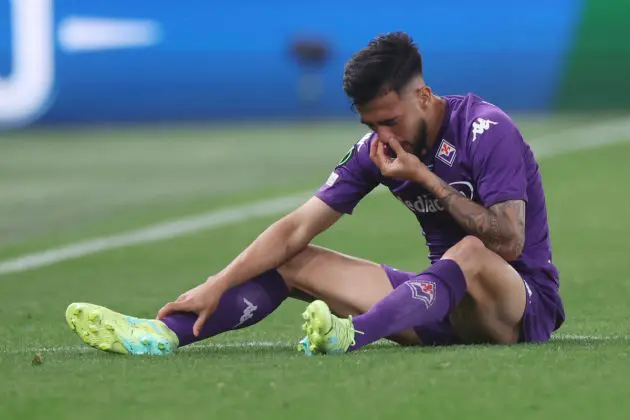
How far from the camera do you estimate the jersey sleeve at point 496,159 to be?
5617mm

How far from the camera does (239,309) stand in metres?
5.98

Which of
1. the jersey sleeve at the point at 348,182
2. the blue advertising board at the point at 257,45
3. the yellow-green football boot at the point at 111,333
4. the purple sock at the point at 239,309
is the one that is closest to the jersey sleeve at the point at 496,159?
the jersey sleeve at the point at 348,182

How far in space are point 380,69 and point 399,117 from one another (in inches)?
8.1

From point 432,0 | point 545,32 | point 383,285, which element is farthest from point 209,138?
point 383,285

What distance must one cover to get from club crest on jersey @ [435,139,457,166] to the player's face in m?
0.08

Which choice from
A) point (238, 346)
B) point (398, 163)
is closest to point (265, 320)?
point (238, 346)

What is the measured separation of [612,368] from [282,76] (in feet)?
53.2

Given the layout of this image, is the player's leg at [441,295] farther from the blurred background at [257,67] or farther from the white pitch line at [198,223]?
the blurred background at [257,67]

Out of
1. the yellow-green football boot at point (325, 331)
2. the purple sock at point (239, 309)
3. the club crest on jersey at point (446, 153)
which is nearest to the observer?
the yellow-green football boot at point (325, 331)

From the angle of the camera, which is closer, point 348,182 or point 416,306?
point 416,306

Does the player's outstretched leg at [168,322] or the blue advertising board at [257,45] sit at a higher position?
the player's outstretched leg at [168,322]

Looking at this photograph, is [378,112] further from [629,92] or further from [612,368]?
[629,92]

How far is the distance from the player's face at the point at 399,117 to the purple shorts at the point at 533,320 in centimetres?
58

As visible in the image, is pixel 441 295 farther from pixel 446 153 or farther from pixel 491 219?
pixel 446 153
